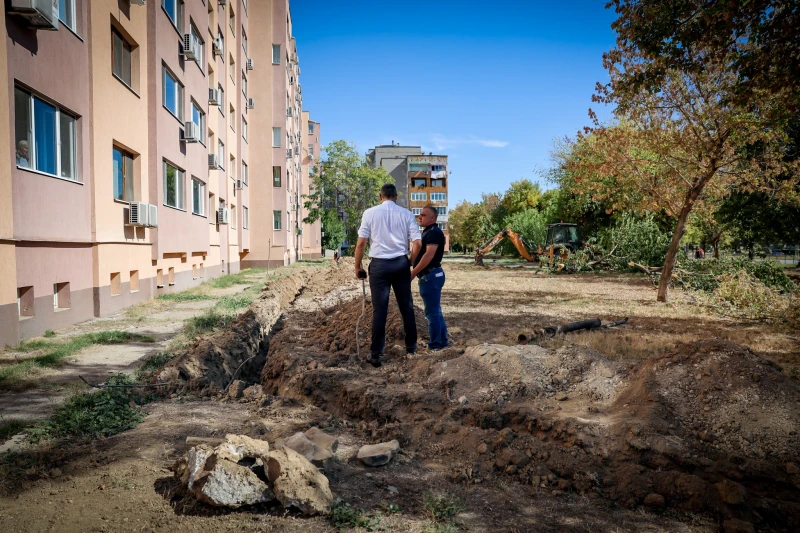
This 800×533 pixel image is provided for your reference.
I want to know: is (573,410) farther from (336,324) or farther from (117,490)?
(336,324)

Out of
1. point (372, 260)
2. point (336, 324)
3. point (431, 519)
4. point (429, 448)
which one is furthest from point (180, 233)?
point (431, 519)

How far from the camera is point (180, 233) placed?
1545cm

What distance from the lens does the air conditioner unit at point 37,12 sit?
23.5ft

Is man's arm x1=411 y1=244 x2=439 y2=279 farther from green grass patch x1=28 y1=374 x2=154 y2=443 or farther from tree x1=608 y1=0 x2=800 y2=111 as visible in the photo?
tree x1=608 y1=0 x2=800 y2=111

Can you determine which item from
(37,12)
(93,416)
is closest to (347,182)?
(37,12)

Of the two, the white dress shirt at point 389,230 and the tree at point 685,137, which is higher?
the tree at point 685,137

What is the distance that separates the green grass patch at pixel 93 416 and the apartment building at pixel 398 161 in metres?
83.8

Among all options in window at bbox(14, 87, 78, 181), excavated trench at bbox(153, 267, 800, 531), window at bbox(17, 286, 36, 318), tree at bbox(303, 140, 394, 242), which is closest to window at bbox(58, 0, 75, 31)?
window at bbox(14, 87, 78, 181)

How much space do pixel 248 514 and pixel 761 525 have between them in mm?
2864

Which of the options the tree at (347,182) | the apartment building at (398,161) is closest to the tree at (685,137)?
the tree at (347,182)

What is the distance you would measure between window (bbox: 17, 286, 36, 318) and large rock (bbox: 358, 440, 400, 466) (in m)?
6.62

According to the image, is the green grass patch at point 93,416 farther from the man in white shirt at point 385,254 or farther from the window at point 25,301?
the window at point 25,301

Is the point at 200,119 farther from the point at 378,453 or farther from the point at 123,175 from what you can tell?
the point at 378,453

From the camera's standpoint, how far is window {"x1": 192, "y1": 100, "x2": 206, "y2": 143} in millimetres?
17766
